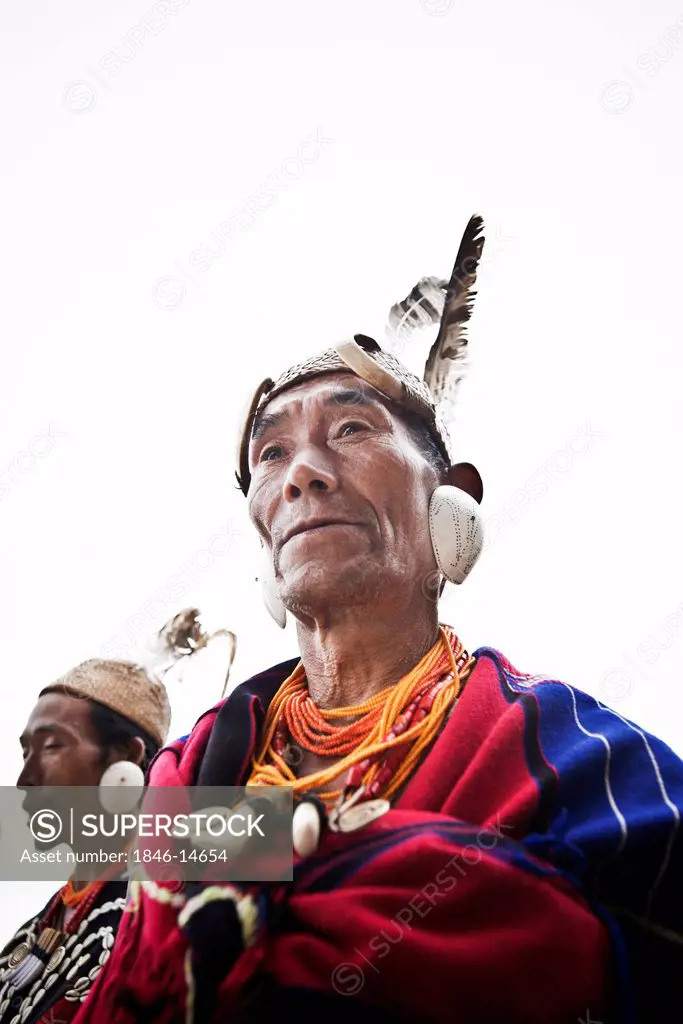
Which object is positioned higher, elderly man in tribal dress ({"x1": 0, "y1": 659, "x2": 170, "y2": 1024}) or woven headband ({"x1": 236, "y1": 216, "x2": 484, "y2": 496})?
woven headband ({"x1": 236, "y1": 216, "x2": 484, "y2": 496})

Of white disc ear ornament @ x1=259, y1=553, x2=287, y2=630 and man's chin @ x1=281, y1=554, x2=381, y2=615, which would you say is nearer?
man's chin @ x1=281, y1=554, x2=381, y2=615

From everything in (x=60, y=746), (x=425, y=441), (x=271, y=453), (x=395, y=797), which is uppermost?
(x=425, y=441)

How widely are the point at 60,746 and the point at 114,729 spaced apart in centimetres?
18

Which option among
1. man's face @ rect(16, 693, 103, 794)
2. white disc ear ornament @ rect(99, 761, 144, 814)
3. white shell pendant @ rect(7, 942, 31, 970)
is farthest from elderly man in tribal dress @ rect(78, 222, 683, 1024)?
white shell pendant @ rect(7, 942, 31, 970)

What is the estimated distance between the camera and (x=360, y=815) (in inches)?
71.8

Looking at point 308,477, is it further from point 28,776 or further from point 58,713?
point 28,776

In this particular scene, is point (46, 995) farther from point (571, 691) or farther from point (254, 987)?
point (571, 691)

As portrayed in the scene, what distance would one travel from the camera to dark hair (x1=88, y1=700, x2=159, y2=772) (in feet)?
8.78

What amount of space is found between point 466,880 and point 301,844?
0.36 meters

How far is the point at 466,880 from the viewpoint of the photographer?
5.45 feet

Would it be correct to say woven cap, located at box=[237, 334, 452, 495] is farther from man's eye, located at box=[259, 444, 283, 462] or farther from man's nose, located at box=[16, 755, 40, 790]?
man's nose, located at box=[16, 755, 40, 790]

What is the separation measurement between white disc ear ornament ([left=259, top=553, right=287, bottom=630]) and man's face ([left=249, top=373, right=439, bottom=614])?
119 millimetres

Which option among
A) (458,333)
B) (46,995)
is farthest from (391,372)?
(46,995)

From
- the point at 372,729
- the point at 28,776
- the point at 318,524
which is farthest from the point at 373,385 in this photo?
the point at 28,776
